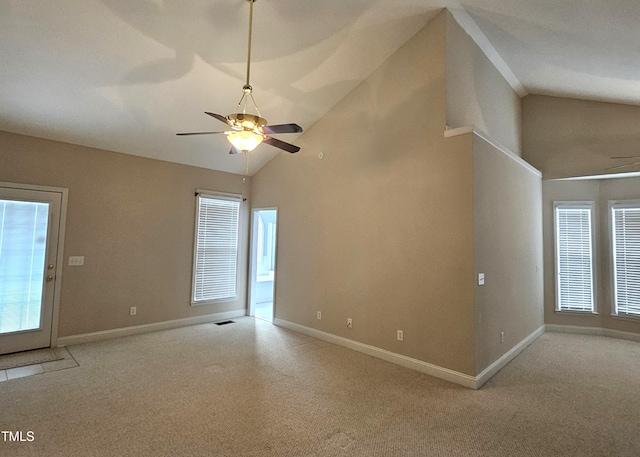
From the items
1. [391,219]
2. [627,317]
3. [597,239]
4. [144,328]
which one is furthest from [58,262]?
[627,317]

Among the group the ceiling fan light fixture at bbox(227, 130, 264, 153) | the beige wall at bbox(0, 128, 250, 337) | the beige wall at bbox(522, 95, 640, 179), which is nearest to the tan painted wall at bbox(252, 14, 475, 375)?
the beige wall at bbox(0, 128, 250, 337)

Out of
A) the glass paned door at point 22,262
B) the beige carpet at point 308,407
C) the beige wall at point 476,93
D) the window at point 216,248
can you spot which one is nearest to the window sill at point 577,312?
the beige carpet at point 308,407

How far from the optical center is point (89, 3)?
110 inches

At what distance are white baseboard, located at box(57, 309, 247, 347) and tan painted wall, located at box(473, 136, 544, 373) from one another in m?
4.46

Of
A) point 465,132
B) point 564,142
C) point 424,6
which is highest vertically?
point 424,6

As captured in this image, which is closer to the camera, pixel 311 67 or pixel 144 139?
pixel 311 67

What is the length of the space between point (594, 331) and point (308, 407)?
5486mm

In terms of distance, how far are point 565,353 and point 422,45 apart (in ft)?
15.3

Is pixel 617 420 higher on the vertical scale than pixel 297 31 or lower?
lower

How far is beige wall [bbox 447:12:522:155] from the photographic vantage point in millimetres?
3793

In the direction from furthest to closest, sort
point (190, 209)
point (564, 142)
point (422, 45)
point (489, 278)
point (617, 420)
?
point (190, 209)
point (564, 142)
point (422, 45)
point (489, 278)
point (617, 420)

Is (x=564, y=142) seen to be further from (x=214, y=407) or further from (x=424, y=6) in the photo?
(x=214, y=407)

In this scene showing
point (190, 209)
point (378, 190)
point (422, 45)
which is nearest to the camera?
point (422, 45)

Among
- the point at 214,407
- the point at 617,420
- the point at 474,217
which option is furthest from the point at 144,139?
the point at 617,420
